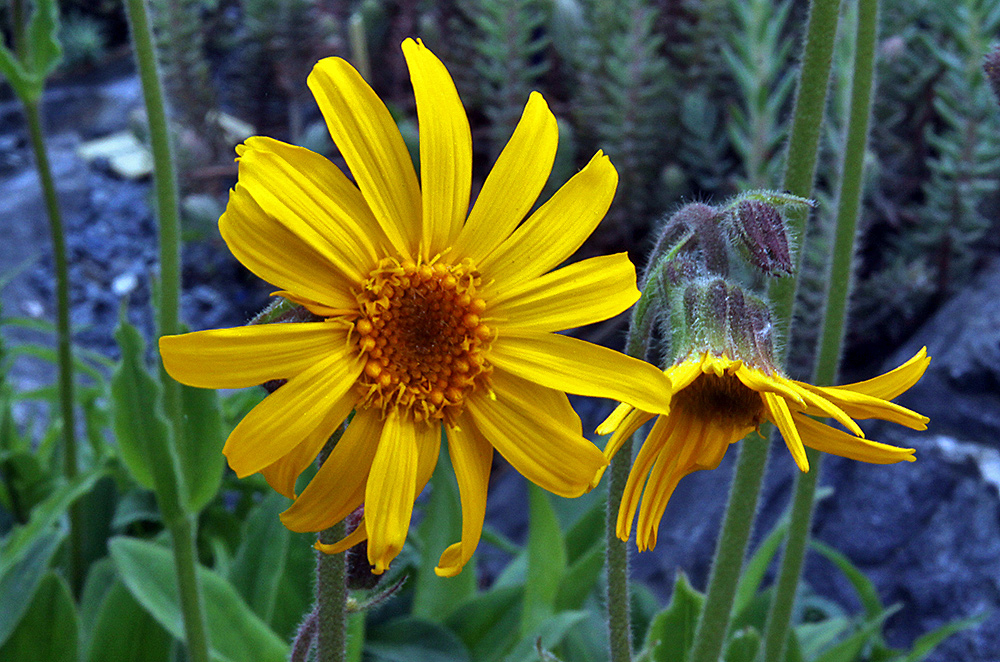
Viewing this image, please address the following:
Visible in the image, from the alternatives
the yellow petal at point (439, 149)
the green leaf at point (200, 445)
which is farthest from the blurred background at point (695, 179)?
the yellow petal at point (439, 149)

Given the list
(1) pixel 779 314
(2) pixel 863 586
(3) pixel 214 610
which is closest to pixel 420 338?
(1) pixel 779 314

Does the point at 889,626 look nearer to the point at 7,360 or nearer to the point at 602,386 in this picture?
the point at 602,386

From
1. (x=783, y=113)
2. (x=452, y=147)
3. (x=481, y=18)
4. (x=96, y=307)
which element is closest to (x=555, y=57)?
(x=481, y=18)

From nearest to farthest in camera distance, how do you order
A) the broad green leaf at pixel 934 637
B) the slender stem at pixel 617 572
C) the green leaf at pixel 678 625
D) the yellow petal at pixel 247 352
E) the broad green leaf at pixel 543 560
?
the yellow petal at pixel 247 352 < the slender stem at pixel 617 572 < the green leaf at pixel 678 625 < the broad green leaf at pixel 934 637 < the broad green leaf at pixel 543 560

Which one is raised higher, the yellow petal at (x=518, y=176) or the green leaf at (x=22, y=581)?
the yellow petal at (x=518, y=176)

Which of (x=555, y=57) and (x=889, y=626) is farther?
(x=555, y=57)

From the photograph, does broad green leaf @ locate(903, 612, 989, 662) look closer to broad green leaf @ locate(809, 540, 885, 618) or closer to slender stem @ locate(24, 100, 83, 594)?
broad green leaf @ locate(809, 540, 885, 618)

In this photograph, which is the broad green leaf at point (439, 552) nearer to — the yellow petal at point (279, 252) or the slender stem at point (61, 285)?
the slender stem at point (61, 285)
